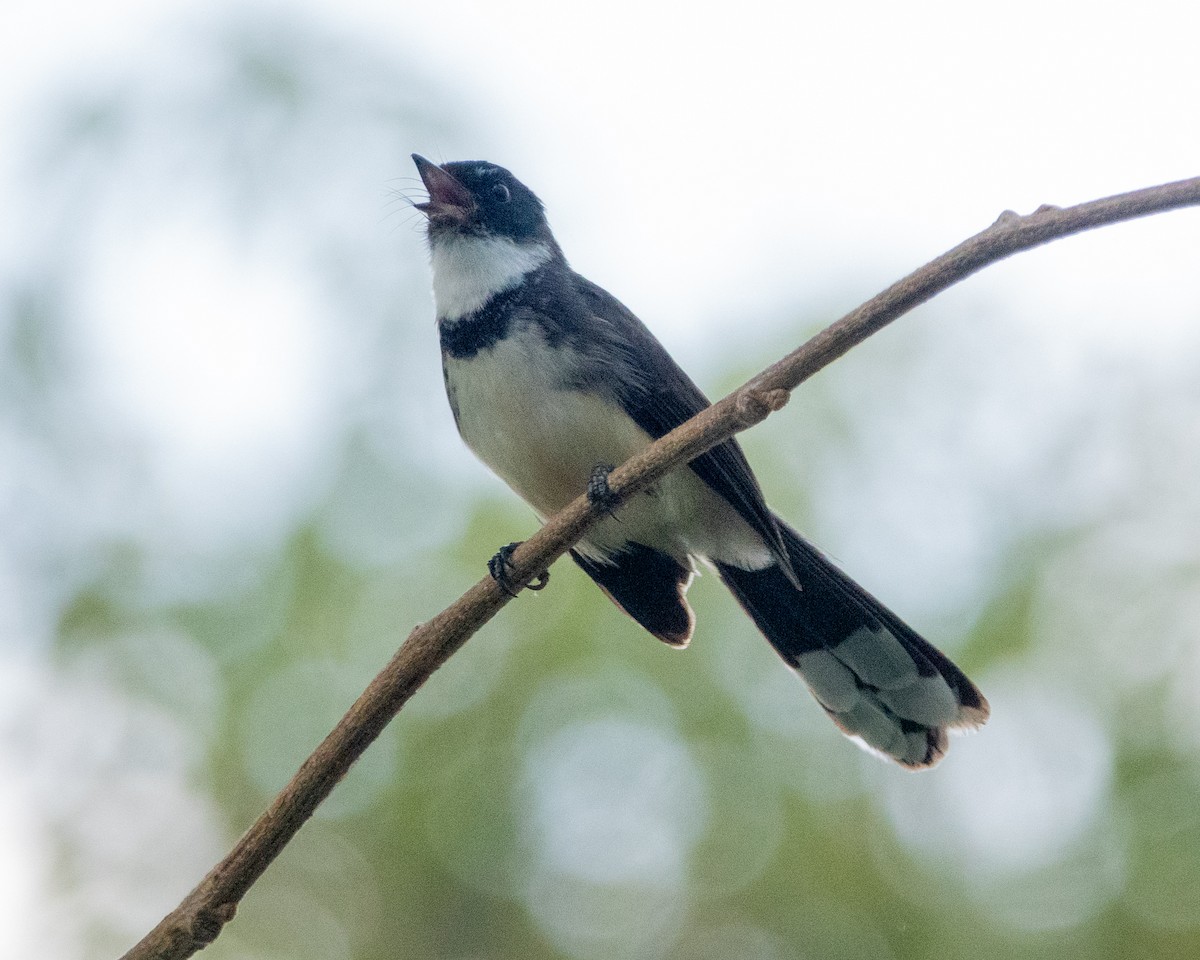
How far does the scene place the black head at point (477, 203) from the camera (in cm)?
513

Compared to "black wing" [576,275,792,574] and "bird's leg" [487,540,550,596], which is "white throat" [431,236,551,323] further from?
"bird's leg" [487,540,550,596]

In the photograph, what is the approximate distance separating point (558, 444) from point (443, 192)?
129cm

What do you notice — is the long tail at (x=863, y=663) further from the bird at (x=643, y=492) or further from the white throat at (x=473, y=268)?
the white throat at (x=473, y=268)

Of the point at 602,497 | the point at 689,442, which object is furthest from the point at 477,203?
the point at 689,442

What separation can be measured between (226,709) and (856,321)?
5.81 m

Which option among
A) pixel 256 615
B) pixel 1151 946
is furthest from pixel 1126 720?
pixel 256 615

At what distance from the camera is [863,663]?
4.73 metres

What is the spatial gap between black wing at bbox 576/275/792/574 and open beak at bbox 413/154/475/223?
588 mm

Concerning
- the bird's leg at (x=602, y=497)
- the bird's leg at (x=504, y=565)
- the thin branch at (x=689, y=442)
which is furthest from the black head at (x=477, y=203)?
the thin branch at (x=689, y=442)

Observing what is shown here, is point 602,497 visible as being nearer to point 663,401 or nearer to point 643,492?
point 643,492

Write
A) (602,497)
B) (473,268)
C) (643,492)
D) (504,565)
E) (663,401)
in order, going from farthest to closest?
(473,268) < (663,401) < (643,492) < (504,565) < (602,497)

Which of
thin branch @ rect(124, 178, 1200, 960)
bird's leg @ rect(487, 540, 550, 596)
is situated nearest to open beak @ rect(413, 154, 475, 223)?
bird's leg @ rect(487, 540, 550, 596)

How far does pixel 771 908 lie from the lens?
689 centimetres

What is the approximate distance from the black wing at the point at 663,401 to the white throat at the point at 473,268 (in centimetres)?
26
